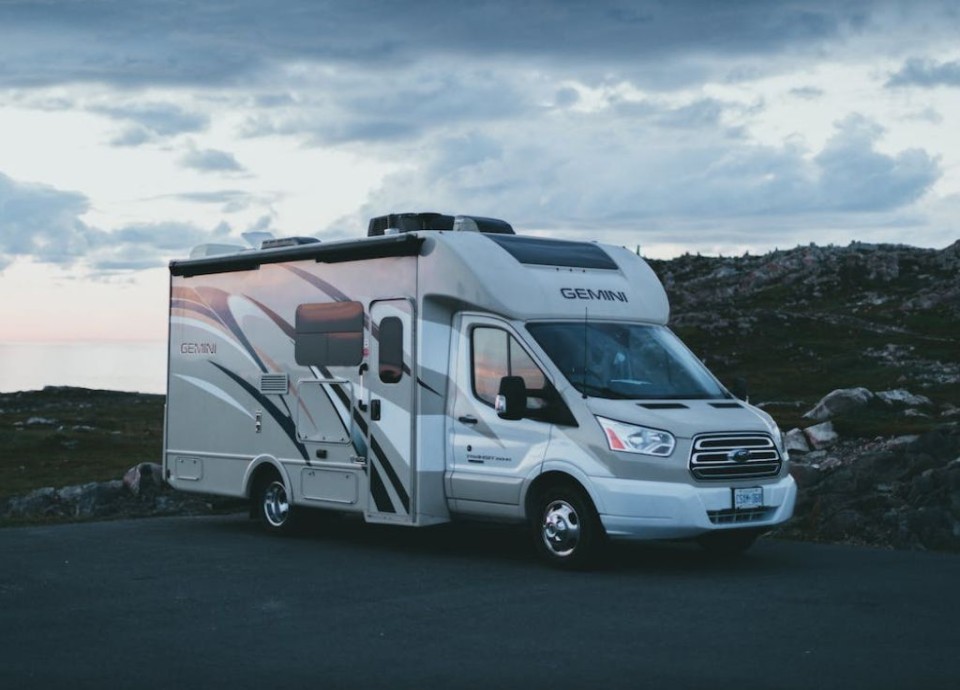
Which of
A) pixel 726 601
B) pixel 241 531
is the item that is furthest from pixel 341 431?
pixel 726 601

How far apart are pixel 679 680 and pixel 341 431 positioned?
771 centimetres

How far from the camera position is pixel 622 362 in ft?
46.1

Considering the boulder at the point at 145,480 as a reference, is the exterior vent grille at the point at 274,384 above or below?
above

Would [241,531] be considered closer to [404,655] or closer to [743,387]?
[743,387]

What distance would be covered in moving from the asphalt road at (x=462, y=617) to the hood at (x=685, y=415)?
4.51ft

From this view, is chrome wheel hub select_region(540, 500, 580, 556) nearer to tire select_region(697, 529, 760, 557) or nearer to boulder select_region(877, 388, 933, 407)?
tire select_region(697, 529, 760, 557)

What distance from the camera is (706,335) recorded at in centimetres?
6312

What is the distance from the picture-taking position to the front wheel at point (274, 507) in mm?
16656

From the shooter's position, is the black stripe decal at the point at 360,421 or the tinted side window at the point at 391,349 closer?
the tinted side window at the point at 391,349

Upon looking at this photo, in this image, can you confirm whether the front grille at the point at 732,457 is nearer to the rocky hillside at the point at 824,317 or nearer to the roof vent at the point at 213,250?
the roof vent at the point at 213,250

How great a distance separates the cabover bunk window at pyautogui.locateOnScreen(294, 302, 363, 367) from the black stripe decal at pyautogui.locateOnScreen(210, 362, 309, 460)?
712 millimetres

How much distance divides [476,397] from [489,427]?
1.22ft

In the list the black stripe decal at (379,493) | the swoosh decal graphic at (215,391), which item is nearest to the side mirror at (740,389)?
the black stripe decal at (379,493)

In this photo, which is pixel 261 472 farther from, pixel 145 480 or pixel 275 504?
pixel 145 480
